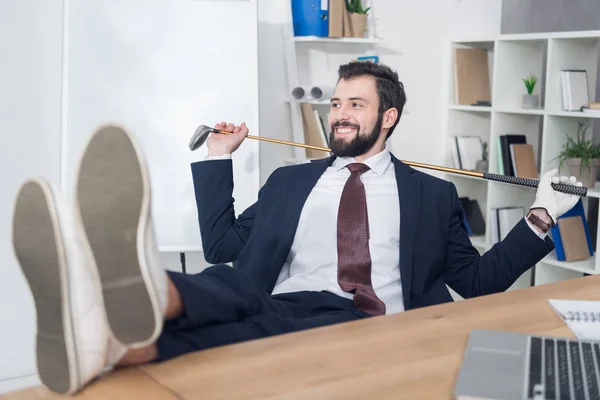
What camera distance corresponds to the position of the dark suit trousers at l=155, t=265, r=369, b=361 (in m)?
1.38

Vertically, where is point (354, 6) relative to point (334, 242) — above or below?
above

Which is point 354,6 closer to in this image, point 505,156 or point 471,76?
point 471,76

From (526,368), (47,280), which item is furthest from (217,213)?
(526,368)

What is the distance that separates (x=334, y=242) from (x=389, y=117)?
1.96 ft

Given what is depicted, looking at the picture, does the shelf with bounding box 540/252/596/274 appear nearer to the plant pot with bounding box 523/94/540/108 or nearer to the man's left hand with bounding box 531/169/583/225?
the plant pot with bounding box 523/94/540/108

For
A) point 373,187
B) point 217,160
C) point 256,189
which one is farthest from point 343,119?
point 256,189

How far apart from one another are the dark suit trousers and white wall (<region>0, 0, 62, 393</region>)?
6.19 ft

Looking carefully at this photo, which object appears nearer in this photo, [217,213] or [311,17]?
[217,213]

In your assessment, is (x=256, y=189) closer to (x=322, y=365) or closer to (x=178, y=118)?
(x=178, y=118)

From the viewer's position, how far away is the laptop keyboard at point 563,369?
1.16 meters

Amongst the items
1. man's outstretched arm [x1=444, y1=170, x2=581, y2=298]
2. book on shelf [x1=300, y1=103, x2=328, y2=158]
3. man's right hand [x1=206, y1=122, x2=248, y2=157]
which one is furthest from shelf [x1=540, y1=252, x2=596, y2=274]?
man's right hand [x1=206, y1=122, x2=248, y2=157]

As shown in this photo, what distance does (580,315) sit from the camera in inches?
62.8

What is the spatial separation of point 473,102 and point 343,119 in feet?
6.63

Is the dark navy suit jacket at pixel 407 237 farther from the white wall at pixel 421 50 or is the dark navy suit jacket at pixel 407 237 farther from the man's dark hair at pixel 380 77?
the white wall at pixel 421 50
